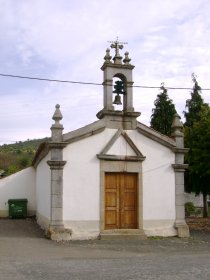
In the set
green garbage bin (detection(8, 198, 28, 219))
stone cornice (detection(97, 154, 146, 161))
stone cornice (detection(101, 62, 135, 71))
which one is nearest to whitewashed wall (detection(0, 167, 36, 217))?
green garbage bin (detection(8, 198, 28, 219))

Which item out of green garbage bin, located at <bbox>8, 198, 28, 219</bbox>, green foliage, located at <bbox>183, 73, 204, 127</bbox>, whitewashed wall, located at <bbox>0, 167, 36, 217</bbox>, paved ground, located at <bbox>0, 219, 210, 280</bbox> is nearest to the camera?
paved ground, located at <bbox>0, 219, 210, 280</bbox>

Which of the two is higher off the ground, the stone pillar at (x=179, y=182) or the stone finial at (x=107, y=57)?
the stone finial at (x=107, y=57)

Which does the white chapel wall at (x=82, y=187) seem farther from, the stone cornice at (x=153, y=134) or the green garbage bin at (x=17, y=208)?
the green garbage bin at (x=17, y=208)

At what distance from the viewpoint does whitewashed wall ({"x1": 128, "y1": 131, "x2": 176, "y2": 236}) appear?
14.4 metres

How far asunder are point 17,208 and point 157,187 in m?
8.19

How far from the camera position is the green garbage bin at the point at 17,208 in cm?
1961

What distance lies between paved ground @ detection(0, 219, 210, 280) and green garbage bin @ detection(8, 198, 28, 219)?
185 inches

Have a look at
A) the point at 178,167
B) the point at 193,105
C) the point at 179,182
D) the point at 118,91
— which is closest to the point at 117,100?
the point at 118,91

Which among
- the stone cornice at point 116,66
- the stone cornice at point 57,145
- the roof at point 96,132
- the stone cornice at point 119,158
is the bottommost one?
the stone cornice at point 119,158

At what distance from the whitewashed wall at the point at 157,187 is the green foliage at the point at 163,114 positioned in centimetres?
1385

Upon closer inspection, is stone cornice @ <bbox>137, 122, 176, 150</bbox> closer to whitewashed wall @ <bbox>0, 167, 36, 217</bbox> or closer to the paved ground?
the paved ground

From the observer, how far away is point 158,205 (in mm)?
14516

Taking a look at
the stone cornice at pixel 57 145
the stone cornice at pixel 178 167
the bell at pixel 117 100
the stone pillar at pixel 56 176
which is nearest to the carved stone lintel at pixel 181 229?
the stone cornice at pixel 178 167

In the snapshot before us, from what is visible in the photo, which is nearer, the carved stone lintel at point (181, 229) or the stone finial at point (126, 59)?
the carved stone lintel at point (181, 229)
